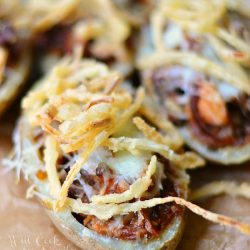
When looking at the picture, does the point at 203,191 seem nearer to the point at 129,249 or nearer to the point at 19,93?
the point at 129,249

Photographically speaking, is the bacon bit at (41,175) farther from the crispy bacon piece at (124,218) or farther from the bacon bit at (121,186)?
the bacon bit at (121,186)

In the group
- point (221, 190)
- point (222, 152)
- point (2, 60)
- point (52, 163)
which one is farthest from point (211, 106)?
point (2, 60)

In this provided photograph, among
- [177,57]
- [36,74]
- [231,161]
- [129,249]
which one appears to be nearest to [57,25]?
[36,74]

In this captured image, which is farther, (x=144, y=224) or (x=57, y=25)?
(x=57, y=25)

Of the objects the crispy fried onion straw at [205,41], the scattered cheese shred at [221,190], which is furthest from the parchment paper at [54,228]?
the crispy fried onion straw at [205,41]

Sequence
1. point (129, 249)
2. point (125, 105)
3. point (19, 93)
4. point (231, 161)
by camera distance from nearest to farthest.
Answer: point (129, 249)
point (125, 105)
point (231, 161)
point (19, 93)

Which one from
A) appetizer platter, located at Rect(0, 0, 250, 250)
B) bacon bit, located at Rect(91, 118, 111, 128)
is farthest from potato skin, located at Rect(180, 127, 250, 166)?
bacon bit, located at Rect(91, 118, 111, 128)

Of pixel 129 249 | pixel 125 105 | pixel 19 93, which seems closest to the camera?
pixel 129 249
